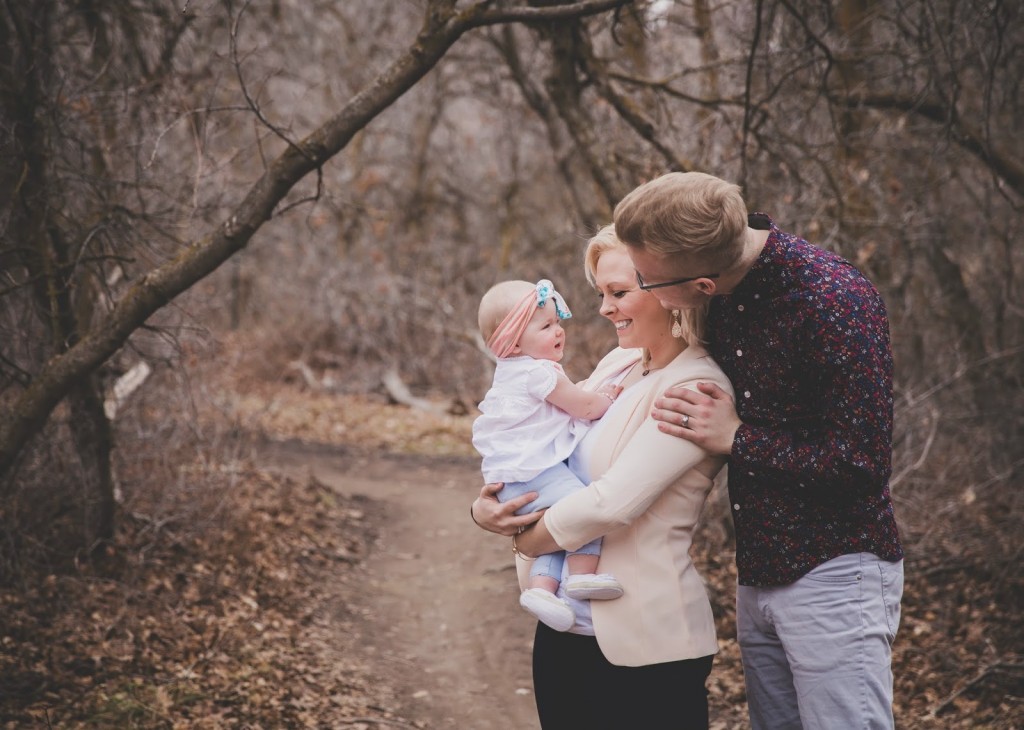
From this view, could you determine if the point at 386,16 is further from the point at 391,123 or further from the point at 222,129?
the point at 222,129

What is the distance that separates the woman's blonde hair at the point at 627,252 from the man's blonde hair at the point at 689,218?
0.42 feet

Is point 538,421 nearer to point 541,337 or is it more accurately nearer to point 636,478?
point 541,337

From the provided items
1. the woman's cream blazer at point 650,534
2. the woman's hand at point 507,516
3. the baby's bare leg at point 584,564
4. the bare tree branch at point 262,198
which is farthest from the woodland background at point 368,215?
the baby's bare leg at point 584,564

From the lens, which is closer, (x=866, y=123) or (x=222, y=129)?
(x=222, y=129)

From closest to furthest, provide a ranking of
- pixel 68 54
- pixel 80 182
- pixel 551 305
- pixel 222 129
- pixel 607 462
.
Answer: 1. pixel 607 462
2. pixel 551 305
3. pixel 80 182
4. pixel 222 129
5. pixel 68 54

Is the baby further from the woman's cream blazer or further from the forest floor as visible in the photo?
the forest floor

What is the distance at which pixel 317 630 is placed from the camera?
5.91 m

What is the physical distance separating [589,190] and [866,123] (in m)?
5.93

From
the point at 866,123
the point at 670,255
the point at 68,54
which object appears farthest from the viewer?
the point at 866,123

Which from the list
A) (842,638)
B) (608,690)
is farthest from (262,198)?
(842,638)

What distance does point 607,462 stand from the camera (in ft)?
7.90

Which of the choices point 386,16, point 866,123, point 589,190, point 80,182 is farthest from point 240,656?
point 386,16

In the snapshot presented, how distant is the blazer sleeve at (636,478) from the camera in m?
2.20

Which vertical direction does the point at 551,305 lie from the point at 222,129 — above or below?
below
